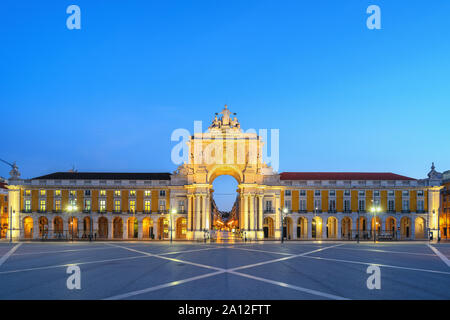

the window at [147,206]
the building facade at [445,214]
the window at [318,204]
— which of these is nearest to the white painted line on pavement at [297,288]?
the window at [147,206]

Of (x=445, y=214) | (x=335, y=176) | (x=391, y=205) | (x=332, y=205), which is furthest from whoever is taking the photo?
(x=445, y=214)

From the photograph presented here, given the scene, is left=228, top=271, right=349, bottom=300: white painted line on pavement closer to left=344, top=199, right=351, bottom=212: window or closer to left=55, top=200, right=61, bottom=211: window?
left=344, top=199, right=351, bottom=212: window

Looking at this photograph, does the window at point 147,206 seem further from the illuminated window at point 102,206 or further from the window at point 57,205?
the window at point 57,205

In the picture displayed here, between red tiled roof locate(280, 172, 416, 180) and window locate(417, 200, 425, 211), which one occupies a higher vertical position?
red tiled roof locate(280, 172, 416, 180)

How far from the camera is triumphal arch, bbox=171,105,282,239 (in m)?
69.1

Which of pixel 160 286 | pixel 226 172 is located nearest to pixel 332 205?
pixel 226 172

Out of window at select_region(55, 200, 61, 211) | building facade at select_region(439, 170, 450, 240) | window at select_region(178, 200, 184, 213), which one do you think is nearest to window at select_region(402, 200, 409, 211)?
building facade at select_region(439, 170, 450, 240)

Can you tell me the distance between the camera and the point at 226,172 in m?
75.1

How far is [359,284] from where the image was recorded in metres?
21.2

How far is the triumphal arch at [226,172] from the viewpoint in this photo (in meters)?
69.1

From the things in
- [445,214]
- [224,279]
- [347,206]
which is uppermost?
[224,279]

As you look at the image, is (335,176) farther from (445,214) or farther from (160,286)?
(160,286)

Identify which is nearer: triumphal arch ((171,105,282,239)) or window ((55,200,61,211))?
triumphal arch ((171,105,282,239))
